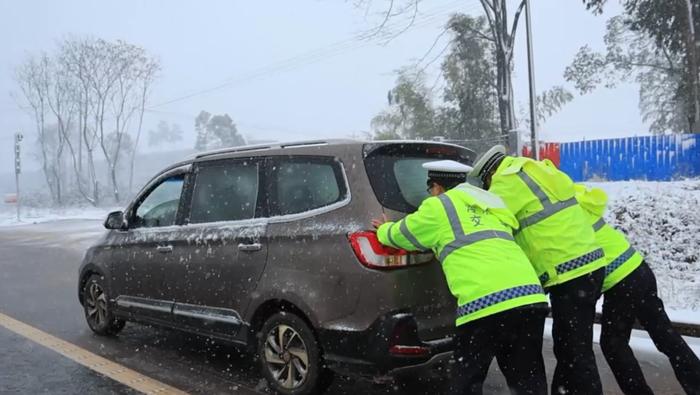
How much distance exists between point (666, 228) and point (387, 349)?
25.6 ft

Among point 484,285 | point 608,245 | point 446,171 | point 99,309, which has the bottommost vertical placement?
point 99,309

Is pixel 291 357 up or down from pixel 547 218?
down

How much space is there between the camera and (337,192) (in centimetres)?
390

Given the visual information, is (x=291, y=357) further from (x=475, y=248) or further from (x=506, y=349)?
(x=475, y=248)

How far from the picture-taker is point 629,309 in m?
3.89

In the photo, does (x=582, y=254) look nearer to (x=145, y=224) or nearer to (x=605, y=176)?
(x=145, y=224)

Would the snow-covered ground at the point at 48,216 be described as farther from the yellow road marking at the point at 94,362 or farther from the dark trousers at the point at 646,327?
the dark trousers at the point at 646,327

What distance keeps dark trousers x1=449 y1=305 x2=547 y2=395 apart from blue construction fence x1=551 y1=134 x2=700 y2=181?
14.0m

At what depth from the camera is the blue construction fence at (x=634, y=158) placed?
15.5 meters

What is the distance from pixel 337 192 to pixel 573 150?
14936mm

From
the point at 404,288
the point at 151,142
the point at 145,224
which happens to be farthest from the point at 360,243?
the point at 151,142

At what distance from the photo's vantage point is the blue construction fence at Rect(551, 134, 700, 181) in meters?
15.5

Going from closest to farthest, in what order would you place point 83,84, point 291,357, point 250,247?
1. point 291,357
2. point 250,247
3. point 83,84

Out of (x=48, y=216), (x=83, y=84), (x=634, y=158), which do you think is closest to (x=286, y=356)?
(x=634, y=158)
